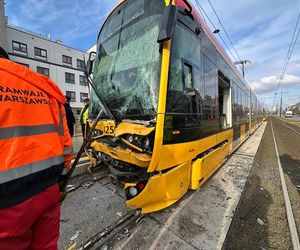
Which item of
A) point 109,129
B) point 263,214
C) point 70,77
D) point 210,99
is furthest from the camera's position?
point 70,77

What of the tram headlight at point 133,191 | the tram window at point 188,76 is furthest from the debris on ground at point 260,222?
the tram window at point 188,76

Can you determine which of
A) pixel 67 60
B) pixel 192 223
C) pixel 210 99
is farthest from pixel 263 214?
pixel 67 60

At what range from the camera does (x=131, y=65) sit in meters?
3.01

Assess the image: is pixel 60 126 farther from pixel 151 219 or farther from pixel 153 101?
pixel 151 219

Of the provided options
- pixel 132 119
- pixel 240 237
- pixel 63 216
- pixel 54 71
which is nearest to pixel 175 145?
pixel 132 119

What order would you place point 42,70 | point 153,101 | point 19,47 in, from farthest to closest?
point 42,70 → point 19,47 → point 153,101

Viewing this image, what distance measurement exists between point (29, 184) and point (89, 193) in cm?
298

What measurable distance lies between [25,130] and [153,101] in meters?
1.75

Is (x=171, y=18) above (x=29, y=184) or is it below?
above

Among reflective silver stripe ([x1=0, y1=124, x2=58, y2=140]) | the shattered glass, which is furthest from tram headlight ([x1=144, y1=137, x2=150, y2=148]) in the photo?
reflective silver stripe ([x1=0, y1=124, x2=58, y2=140])

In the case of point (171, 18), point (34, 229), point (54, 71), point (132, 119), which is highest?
point (54, 71)

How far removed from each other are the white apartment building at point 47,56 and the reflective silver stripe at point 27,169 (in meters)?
22.3

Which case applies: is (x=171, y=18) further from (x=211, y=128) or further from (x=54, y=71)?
(x=54, y=71)

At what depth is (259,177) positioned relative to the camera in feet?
17.0
